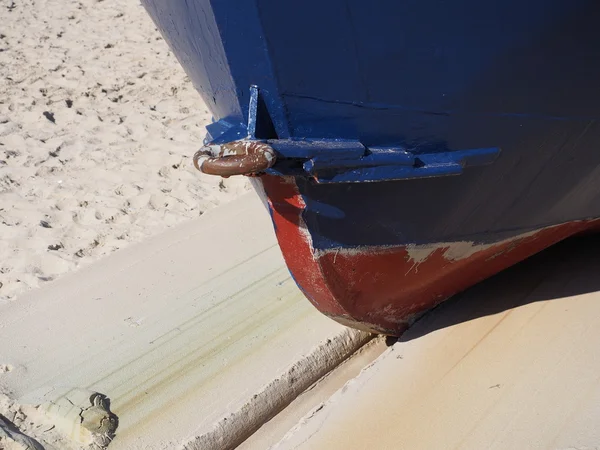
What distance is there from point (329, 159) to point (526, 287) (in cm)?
139

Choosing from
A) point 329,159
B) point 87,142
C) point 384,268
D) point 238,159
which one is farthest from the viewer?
point 87,142

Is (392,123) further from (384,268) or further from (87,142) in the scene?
Answer: (87,142)

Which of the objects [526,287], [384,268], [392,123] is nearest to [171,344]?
[384,268]

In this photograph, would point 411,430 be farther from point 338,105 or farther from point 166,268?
point 166,268

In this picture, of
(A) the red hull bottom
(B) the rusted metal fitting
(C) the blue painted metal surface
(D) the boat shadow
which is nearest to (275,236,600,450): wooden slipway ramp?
(D) the boat shadow

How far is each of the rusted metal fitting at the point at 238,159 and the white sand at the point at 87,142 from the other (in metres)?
1.83

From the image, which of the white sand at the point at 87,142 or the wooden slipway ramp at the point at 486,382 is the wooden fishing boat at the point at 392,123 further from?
the white sand at the point at 87,142

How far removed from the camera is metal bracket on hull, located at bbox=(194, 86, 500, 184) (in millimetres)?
1934

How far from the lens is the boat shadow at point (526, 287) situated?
2.92m

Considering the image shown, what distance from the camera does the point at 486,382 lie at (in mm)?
2562

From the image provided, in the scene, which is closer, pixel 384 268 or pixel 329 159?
pixel 329 159

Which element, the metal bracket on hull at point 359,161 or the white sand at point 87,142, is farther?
the white sand at point 87,142

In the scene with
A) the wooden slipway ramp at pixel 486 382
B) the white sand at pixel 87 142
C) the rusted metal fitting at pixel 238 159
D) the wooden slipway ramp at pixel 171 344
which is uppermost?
the rusted metal fitting at pixel 238 159

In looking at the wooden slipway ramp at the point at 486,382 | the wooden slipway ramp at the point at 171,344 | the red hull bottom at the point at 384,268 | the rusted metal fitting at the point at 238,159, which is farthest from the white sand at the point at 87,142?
the rusted metal fitting at the point at 238,159
